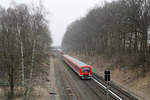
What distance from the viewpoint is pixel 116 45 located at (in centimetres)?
3600

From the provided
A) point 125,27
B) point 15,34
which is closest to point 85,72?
point 125,27

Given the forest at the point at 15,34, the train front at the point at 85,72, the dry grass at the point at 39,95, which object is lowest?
the dry grass at the point at 39,95

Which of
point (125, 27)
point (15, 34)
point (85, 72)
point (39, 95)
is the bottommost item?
point (39, 95)

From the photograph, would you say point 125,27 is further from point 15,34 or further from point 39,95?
point 15,34

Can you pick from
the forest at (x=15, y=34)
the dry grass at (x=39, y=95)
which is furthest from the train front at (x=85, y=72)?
the forest at (x=15, y=34)

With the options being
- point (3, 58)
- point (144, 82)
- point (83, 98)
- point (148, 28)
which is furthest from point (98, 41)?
point (3, 58)

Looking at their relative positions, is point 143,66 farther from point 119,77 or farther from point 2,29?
point 2,29

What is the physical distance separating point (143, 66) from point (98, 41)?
2675 cm

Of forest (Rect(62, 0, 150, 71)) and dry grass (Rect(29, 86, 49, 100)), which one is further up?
forest (Rect(62, 0, 150, 71))

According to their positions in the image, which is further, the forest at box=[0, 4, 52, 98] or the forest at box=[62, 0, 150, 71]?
the forest at box=[62, 0, 150, 71]

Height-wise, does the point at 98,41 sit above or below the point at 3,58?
above

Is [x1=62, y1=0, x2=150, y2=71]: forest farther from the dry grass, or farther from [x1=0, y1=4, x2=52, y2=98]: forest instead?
[x1=0, y1=4, x2=52, y2=98]: forest

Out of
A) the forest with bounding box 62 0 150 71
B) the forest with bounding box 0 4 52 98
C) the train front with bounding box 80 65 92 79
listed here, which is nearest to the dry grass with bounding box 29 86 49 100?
the forest with bounding box 0 4 52 98

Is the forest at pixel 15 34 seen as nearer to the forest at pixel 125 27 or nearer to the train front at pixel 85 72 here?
the train front at pixel 85 72
